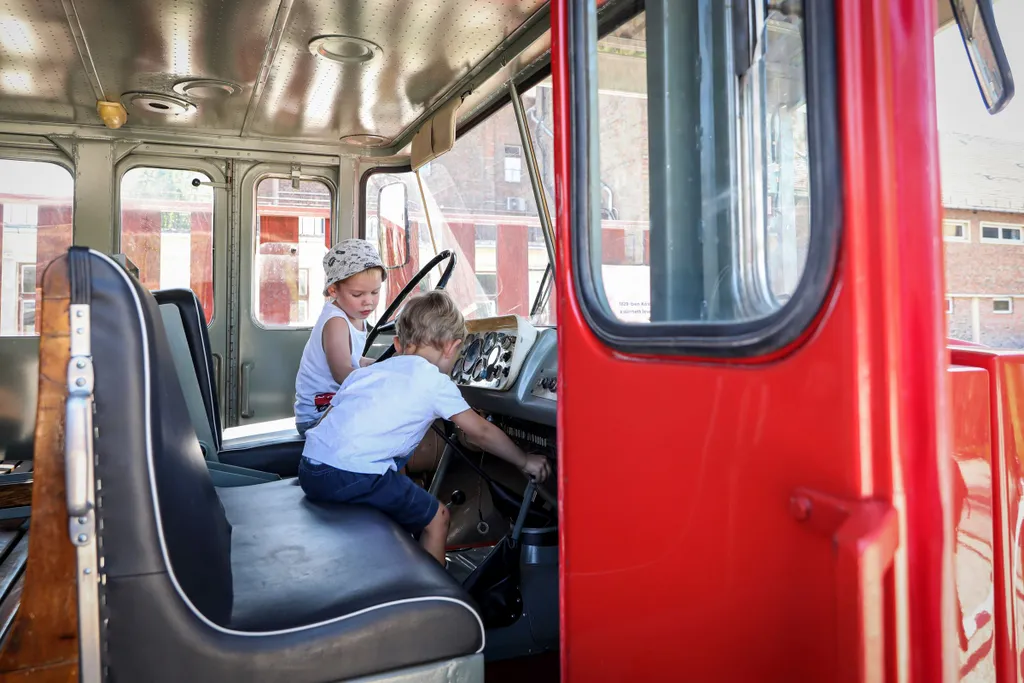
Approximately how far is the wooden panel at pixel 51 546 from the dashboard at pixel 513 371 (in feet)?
3.64

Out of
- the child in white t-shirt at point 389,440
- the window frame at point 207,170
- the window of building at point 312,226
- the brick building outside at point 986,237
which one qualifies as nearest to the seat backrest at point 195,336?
the child in white t-shirt at point 389,440

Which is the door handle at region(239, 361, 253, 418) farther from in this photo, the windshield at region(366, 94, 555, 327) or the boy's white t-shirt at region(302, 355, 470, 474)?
the boy's white t-shirt at region(302, 355, 470, 474)

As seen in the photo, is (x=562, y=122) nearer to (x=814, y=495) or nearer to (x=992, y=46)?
(x=992, y=46)

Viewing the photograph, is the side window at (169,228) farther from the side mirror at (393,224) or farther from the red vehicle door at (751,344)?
the red vehicle door at (751,344)

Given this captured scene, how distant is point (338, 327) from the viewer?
2748mm

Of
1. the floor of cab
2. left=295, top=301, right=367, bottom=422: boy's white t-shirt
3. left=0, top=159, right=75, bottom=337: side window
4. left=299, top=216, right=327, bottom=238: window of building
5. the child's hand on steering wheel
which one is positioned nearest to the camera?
the child's hand on steering wheel

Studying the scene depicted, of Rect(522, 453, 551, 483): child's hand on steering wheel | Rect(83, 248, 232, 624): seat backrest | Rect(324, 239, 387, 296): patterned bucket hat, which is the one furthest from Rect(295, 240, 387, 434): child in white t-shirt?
Rect(83, 248, 232, 624): seat backrest

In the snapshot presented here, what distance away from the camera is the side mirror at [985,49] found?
90 cm

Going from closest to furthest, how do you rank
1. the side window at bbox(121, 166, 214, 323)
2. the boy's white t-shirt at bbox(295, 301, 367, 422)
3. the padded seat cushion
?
1. the padded seat cushion
2. the boy's white t-shirt at bbox(295, 301, 367, 422)
3. the side window at bbox(121, 166, 214, 323)

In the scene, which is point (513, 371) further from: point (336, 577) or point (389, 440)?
point (336, 577)

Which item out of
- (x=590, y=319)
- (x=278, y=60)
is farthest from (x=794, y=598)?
(x=278, y=60)

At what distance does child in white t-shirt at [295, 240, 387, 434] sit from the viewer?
2.75 m

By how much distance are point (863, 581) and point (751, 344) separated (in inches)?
9.5

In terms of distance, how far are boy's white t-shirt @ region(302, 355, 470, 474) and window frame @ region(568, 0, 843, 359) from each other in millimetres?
897
